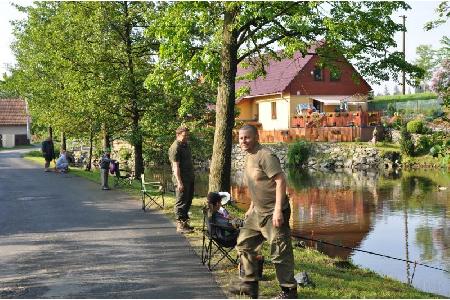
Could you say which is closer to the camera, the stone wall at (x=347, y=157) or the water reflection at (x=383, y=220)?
the water reflection at (x=383, y=220)

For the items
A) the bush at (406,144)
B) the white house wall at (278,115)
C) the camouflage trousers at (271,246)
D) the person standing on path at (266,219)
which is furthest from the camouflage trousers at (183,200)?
the white house wall at (278,115)

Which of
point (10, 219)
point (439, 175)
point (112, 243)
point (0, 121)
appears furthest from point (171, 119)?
point (0, 121)

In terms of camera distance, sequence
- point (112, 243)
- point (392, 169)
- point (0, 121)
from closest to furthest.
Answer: point (112, 243) → point (392, 169) → point (0, 121)

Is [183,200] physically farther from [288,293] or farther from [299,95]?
[299,95]

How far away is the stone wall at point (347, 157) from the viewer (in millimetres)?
36312

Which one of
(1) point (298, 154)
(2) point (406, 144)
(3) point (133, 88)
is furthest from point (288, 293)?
(1) point (298, 154)

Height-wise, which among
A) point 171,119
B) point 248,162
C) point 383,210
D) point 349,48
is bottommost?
point 383,210

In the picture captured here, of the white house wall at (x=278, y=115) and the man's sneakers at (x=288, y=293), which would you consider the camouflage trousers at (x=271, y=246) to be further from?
the white house wall at (x=278, y=115)

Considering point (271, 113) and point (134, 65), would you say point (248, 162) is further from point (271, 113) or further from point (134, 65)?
point (271, 113)

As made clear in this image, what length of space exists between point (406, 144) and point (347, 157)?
153 inches

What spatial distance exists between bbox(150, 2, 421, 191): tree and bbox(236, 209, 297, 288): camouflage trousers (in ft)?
20.8

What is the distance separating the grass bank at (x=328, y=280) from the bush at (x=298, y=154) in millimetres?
26753

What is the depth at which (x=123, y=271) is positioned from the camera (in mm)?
7895

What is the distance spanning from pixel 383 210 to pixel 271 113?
97.1ft
